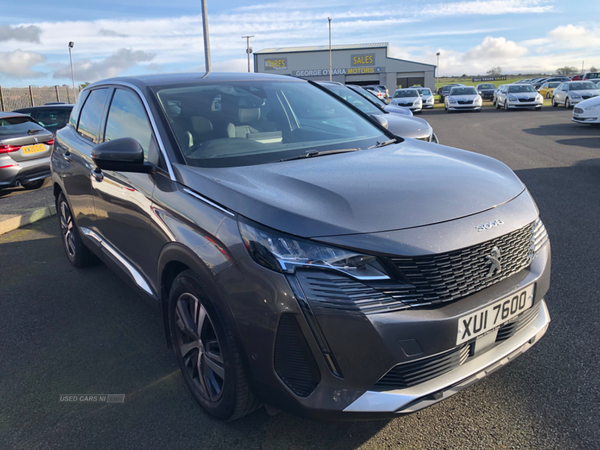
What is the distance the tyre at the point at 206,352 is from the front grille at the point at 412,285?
531mm

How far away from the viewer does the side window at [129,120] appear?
288cm

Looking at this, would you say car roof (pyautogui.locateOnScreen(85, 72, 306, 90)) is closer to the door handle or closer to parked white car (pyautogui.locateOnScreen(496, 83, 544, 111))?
the door handle

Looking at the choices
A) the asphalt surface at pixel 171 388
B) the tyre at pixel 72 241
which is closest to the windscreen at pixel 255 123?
the asphalt surface at pixel 171 388

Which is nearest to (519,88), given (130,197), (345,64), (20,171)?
(20,171)

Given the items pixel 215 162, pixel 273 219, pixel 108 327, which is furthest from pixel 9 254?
pixel 273 219

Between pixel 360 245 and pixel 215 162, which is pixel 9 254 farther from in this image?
pixel 360 245

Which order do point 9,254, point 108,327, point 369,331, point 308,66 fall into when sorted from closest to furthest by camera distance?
point 369,331 → point 108,327 → point 9,254 → point 308,66

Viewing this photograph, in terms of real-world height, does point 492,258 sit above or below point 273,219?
below

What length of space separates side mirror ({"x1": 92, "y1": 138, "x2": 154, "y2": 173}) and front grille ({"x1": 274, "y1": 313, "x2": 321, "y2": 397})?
133 cm

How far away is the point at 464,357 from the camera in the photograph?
78.8 inches

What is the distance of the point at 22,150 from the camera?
8758 mm

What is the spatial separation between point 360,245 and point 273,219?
0.38 metres

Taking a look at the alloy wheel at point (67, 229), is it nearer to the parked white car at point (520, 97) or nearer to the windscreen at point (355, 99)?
the windscreen at point (355, 99)

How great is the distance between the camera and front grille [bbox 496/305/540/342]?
7.07 ft
